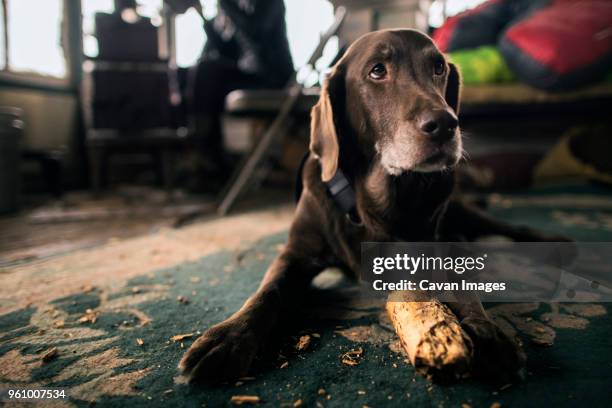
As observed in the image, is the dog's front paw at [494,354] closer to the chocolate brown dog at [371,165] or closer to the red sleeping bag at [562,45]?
the chocolate brown dog at [371,165]

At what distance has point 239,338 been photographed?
0.82 m

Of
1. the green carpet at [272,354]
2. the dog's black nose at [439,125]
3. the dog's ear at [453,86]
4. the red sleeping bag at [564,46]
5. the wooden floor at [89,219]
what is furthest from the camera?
the red sleeping bag at [564,46]

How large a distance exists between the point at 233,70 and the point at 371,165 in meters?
2.78

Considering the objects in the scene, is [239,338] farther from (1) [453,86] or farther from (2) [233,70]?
(2) [233,70]

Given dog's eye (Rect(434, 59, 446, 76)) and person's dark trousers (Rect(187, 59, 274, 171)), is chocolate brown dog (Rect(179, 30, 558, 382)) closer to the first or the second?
dog's eye (Rect(434, 59, 446, 76))

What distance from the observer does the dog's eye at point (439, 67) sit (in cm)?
114

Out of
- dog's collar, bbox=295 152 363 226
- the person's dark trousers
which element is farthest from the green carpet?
the person's dark trousers

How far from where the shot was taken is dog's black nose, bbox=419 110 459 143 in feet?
3.04

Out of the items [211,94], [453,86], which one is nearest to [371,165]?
[453,86]

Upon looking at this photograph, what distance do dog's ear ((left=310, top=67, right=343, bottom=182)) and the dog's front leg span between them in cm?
34

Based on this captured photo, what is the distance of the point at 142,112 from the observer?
131 inches

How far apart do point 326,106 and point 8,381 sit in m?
0.96

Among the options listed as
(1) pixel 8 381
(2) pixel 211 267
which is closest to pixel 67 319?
(1) pixel 8 381

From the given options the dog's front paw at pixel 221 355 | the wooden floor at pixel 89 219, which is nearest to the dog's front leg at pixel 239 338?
the dog's front paw at pixel 221 355
